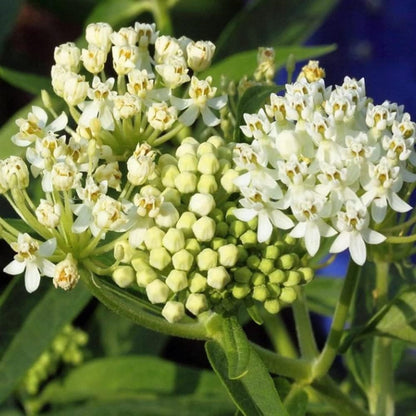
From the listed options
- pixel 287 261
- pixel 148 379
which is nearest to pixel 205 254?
pixel 287 261

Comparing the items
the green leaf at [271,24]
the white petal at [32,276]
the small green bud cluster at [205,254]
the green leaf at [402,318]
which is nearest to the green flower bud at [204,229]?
the small green bud cluster at [205,254]

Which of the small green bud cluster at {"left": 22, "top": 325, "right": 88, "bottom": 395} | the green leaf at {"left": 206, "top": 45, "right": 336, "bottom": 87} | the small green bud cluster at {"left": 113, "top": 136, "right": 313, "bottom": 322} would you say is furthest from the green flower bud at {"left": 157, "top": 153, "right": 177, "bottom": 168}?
the small green bud cluster at {"left": 22, "top": 325, "right": 88, "bottom": 395}

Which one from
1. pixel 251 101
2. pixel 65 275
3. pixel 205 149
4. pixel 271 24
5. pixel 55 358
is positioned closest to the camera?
pixel 65 275

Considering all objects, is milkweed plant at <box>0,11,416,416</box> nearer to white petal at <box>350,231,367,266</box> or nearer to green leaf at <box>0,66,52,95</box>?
white petal at <box>350,231,367,266</box>

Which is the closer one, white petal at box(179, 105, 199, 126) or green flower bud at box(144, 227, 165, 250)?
green flower bud at box(144, 227, 165, 250)

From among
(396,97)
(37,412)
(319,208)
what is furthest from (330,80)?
(319,208)

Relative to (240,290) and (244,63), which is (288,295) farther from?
(244,63)
